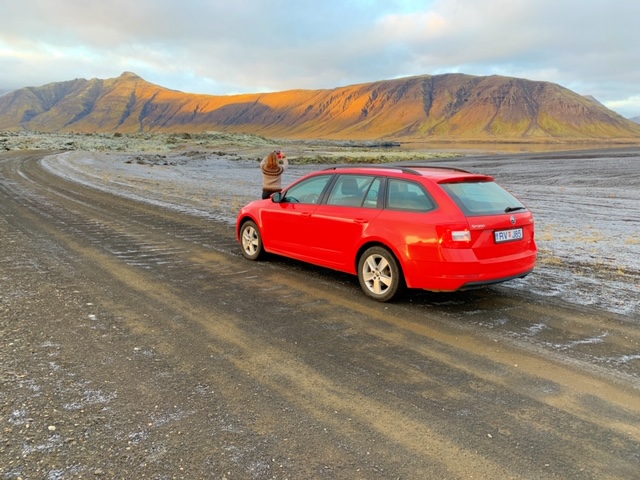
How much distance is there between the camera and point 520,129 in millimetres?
194625

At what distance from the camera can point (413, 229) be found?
5.34 metres

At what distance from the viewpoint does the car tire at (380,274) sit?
218 inches

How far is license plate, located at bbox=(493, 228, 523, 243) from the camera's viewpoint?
5336 millimetres

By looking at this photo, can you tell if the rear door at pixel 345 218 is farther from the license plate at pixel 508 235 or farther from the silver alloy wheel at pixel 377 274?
the license plate at pixel 508 235

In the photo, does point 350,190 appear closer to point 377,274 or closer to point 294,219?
point 294,219

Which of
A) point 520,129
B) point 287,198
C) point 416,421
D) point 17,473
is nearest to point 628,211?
point 287,198

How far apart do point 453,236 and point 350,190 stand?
168 centimetres

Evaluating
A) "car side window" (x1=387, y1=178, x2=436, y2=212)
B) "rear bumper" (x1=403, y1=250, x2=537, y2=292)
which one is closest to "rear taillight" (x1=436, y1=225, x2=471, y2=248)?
"rear bumper" (x1=403, y1=250, x2=537, y2=292)

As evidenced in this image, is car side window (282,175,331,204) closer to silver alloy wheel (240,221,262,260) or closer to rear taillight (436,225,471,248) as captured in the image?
silver alloy wheel (240,221,262,260)

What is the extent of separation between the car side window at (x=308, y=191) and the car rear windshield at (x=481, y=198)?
1846 mm

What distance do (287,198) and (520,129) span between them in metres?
209

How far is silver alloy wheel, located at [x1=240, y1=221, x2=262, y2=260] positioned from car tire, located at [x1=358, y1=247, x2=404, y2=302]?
222cm

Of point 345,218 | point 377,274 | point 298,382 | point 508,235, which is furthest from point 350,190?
point 298,382

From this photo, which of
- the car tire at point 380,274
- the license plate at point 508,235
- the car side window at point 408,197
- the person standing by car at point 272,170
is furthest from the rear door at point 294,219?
the person standing by car at point 272,170
